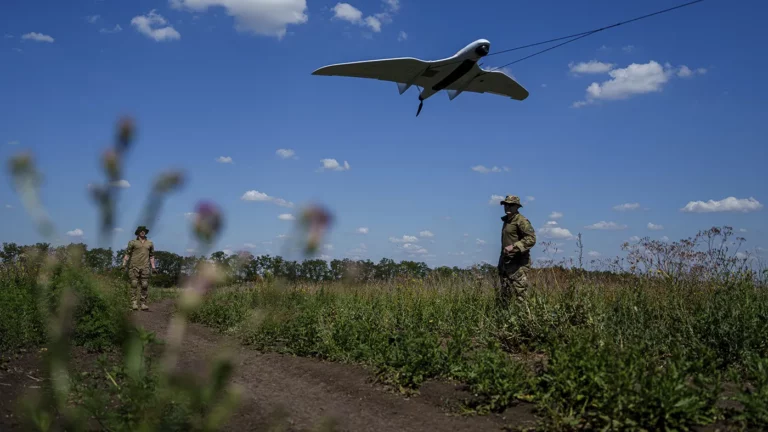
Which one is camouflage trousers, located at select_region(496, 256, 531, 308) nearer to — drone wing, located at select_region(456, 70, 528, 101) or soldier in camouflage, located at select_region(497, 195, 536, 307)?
soldier in camouflage, located at select_region(497, 195, 536, 307)

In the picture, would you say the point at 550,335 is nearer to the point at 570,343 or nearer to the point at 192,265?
the point at 570,343

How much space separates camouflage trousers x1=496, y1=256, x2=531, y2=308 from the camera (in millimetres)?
7699

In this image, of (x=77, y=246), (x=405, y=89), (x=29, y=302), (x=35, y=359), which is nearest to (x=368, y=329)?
(x=35, y=359)

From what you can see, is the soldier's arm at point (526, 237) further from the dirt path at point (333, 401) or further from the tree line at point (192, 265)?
the tree line at point (192, 265)

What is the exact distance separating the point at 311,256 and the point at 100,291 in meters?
0.60

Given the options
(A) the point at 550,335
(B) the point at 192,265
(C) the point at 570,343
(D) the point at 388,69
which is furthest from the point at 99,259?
(D) the point at 388,69

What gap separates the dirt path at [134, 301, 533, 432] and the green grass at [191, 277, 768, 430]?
8.4 inches

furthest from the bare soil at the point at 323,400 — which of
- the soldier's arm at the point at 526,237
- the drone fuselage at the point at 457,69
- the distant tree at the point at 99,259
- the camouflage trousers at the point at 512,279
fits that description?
the drone fuselage at the point at 457,69

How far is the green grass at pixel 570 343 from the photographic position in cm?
385

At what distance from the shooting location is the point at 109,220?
120 centimetres

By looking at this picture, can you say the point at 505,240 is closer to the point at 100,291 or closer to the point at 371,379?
the point at 371,379

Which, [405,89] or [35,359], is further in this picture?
[405,89]

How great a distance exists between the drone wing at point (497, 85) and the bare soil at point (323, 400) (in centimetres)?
838

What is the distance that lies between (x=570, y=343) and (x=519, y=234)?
3.31 metres
